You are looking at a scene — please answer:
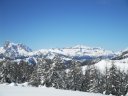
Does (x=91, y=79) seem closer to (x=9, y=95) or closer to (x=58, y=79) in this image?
(x=58, y=79)

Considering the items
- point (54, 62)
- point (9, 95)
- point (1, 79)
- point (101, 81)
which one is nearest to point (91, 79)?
point (101, 81)

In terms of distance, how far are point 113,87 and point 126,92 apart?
9.22 meters

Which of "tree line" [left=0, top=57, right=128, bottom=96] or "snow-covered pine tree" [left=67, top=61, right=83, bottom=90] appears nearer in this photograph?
"tree line" [left=0, top=57, right=128, bottom=96]

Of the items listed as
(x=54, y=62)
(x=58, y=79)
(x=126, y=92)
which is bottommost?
(x=126, y=92)

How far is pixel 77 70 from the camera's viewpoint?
67375mm

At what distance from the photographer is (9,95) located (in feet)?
53.8

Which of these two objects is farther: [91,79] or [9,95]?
[91,79]

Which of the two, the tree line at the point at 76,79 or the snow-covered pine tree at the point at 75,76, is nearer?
the tree line at the point at 76,79

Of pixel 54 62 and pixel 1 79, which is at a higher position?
pixel 54 62

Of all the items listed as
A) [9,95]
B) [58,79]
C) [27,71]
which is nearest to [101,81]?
[58,79]

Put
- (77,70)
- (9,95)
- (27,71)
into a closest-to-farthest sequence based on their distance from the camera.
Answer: (9,95)
(77,70)
(27,71)

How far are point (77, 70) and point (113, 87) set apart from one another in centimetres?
1136

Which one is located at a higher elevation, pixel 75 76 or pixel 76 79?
pixel 75 76

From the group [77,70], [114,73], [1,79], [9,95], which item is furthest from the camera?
[1,79]
